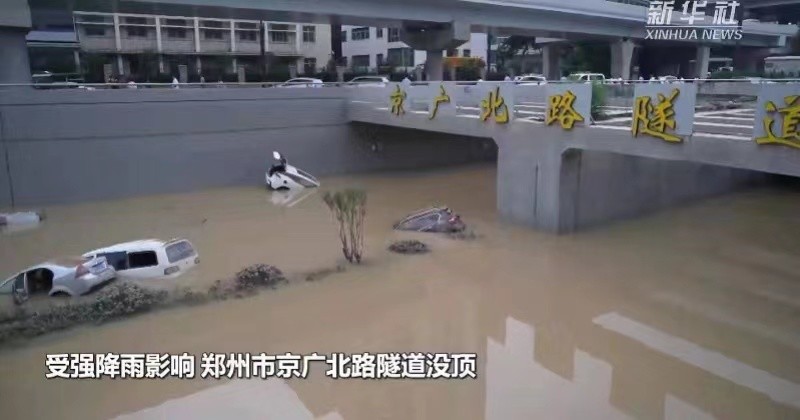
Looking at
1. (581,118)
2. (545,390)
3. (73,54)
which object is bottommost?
(545,390)

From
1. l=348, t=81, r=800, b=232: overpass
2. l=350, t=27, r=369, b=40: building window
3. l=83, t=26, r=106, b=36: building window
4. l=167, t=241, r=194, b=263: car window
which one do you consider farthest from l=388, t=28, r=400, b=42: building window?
l=167, t=241, r=194, b=263: car window

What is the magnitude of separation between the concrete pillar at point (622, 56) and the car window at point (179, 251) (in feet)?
112

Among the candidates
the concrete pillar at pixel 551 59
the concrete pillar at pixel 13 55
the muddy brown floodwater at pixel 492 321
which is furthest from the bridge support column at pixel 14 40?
the concrete pillar at pixel 551 59

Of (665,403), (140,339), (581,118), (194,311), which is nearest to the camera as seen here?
(665,403)

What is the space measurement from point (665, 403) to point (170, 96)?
54.9 feet

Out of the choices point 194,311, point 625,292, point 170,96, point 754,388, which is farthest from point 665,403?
point 170,96

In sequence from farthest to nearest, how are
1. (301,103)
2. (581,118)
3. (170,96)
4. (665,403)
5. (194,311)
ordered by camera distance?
1. (301,103)
2. (170,96)
3. (581,118)
4. (194,311)
5. (665,403)

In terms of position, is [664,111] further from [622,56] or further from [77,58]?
[77,58]

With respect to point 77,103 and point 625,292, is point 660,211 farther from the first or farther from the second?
point 77,103

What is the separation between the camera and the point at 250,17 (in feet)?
83.8

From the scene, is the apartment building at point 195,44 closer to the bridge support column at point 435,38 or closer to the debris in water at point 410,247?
the bridge support column at point 435,38

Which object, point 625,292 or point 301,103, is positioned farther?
point 301,103

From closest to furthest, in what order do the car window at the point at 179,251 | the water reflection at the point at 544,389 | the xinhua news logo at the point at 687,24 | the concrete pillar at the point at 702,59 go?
the water reflection at the point at 544,389 < the car window at the point at 179,251 < the xinhua news logo at the point at 687,24 < the concrete pillar at the point at 702,59

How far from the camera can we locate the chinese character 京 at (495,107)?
14.3m
